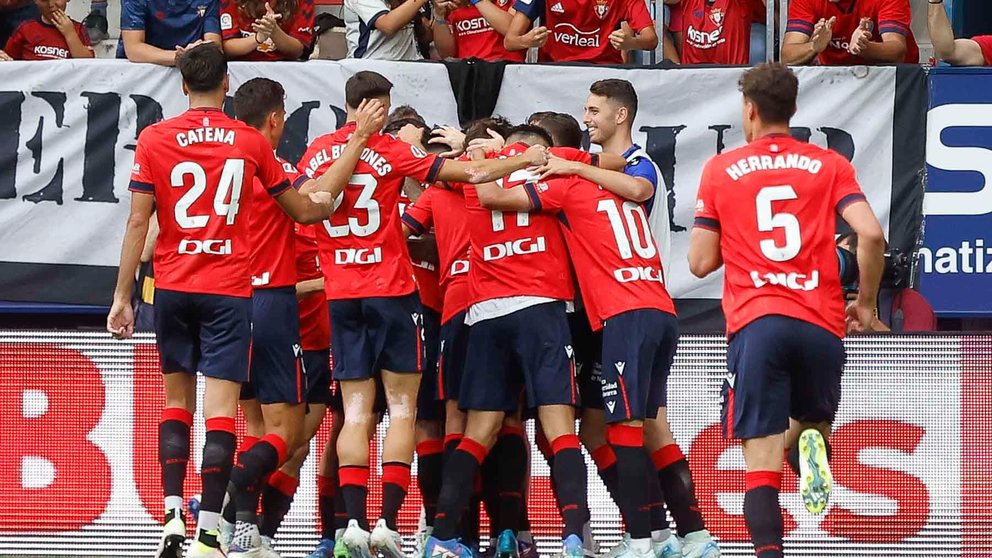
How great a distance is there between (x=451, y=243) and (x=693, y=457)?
6.21 ft

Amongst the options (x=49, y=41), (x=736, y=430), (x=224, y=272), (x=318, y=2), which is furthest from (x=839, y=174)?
(x=318, y=2)

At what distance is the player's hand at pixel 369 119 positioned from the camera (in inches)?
292

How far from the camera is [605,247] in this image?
746 cm

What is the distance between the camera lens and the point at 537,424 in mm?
8047

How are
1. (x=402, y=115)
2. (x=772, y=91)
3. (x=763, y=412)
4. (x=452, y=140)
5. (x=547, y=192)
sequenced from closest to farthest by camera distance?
(x=763, y=412) < (x=772, y=91) < (x=547, y=192) < (x=452, y=140) < (x=402, y=115)

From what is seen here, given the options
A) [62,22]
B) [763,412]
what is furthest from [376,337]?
[62,22]

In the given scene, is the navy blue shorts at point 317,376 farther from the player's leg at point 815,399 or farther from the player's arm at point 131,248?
the player's leg at point 815,399

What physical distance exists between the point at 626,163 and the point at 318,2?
701 centimetres

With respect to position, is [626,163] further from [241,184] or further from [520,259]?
[241,184]

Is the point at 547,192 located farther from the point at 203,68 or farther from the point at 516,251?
the point at 203,68

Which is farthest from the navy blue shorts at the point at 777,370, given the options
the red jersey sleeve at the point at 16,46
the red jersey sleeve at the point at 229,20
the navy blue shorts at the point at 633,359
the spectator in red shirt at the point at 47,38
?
the red jersey sleeve at the point at 16,46

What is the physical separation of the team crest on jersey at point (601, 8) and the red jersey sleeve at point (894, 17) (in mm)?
1688

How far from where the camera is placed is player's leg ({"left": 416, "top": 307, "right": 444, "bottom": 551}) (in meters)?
8.02

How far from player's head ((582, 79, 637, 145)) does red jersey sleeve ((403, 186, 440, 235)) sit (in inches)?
35.6
